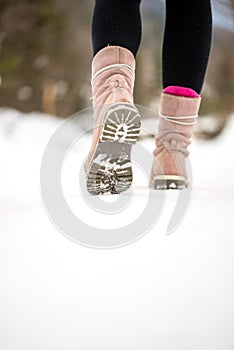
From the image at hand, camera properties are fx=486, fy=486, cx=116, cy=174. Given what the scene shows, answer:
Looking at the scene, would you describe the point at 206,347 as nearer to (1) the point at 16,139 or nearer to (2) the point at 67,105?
(1) the point at 16,139

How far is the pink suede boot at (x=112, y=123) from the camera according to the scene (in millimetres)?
675

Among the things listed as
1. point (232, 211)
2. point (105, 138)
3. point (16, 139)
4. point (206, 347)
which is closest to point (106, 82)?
point (105, 138)

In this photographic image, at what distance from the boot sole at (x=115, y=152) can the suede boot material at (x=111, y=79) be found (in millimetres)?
22

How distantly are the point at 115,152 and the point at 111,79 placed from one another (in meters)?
0.11

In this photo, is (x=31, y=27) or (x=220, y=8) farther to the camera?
(x=31, y=27)

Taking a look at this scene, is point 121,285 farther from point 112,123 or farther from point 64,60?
point 64,60

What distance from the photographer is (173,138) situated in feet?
2.65

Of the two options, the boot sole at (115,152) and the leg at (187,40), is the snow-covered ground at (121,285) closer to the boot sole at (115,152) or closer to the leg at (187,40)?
the boot sole at (115,152)

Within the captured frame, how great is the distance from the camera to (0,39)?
8.51ft

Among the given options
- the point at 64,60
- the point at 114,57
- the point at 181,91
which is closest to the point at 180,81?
the point at 181,91

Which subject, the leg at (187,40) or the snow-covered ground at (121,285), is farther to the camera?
the leg at (187,40)

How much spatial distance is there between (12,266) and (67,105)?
2.13 metres

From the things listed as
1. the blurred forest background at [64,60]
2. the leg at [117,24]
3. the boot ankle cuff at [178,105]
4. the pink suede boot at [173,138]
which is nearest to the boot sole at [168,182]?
the pink suede boot at [173,138]

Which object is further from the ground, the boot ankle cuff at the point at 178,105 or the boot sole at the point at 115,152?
the boot ankle cuff at the point at 178,105
